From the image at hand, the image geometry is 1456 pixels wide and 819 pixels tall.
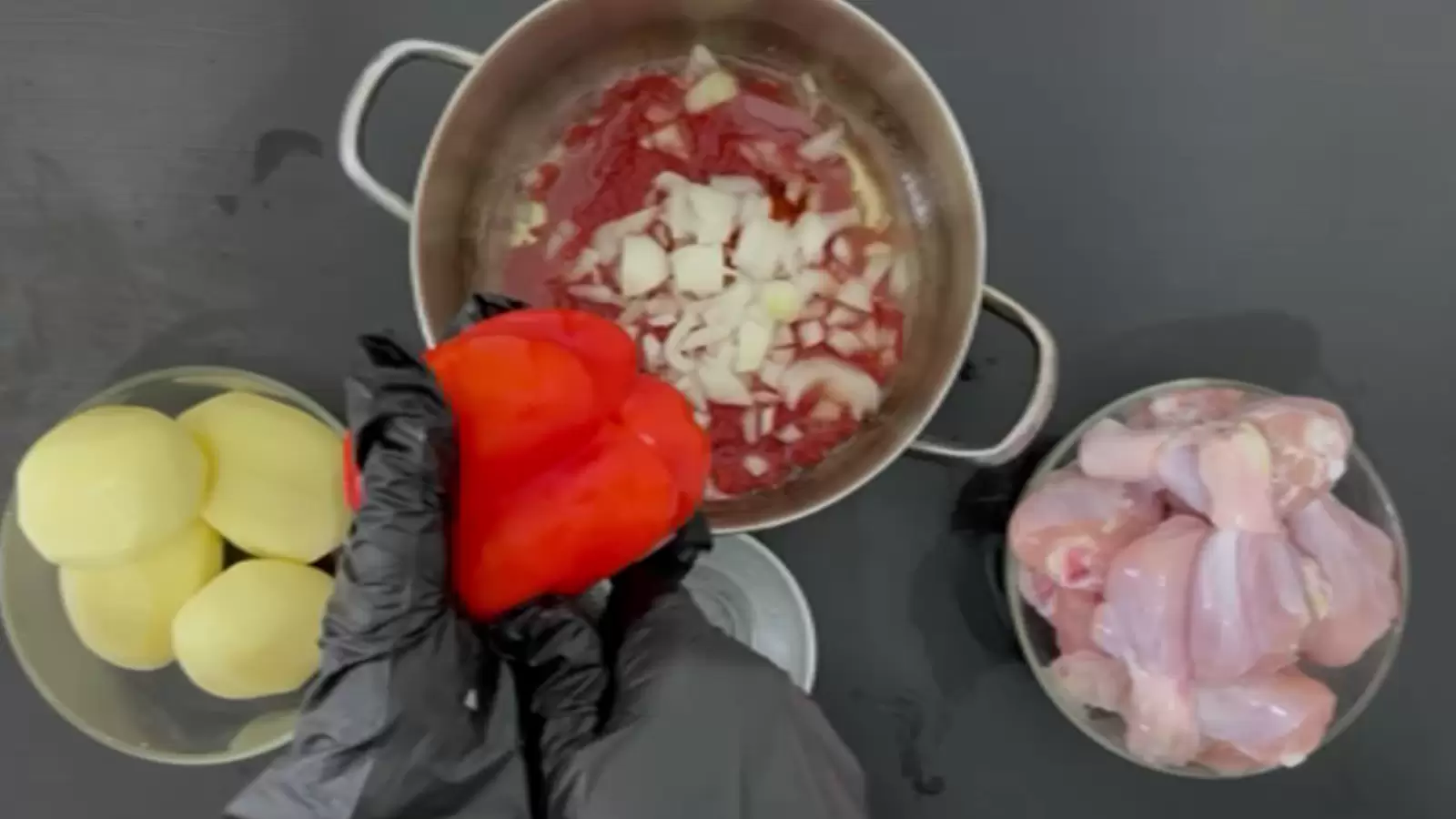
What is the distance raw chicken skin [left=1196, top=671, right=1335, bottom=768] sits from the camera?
0.73 meters

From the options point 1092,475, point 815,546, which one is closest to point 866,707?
point 815,546

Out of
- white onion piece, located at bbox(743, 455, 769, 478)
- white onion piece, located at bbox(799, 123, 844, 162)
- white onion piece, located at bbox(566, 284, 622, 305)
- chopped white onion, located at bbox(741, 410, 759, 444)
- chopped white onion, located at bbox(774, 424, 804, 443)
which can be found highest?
white onion piece, located at bbox(799, 123, 844, 162)

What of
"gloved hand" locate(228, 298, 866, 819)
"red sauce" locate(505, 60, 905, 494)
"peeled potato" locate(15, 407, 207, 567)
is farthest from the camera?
"red sauce" locate(505, 60, 905, 494)

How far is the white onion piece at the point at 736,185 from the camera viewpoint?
76cm

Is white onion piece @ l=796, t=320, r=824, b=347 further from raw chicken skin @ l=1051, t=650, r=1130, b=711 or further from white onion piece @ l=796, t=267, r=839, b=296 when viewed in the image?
raw chicken skin @ l=1051, t=650, r=1130, b=711

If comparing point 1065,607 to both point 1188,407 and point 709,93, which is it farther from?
point 709,93

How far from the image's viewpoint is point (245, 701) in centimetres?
77

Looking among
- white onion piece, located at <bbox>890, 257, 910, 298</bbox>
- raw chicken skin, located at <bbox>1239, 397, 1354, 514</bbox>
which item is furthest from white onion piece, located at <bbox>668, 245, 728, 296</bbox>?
raw chicken skin, located at <bbox>1239, 397, 1354, 514</bbox>

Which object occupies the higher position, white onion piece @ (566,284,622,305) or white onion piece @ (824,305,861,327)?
white onion piece @ (566,284,622,305)

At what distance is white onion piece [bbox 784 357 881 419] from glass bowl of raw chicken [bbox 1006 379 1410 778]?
13cm

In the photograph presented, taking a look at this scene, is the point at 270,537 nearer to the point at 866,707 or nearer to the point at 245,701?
the point at 245,701

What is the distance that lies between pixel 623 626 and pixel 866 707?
248 mm

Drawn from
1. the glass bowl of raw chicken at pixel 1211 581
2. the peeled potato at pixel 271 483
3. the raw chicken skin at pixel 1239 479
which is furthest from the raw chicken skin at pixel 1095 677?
the peeled potato at pixel 271 483

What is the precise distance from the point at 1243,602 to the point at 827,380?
266 mm
